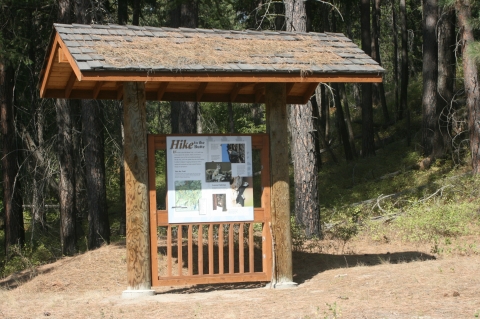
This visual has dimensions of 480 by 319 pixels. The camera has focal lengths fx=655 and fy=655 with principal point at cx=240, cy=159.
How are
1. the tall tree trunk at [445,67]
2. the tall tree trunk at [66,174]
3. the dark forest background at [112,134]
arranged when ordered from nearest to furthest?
1. the dark forest background at [112,134]
2. the tall tree trunk at [66,174]
3. the tall tree trunk at [445,67]

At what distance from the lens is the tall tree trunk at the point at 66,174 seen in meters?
17.0

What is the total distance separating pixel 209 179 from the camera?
31.4ft

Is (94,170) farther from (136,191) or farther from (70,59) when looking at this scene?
(70,59)

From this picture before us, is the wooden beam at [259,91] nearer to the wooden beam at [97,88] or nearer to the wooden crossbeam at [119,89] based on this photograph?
the wooden crossbeam at [119,89]

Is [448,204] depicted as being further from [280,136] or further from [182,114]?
[280,136]

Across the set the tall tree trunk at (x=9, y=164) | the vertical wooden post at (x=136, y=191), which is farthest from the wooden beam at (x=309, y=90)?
the tall tree trunk at (x=9, y=164)

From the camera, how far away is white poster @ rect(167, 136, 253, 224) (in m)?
9.44

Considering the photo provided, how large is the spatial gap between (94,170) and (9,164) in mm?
4015

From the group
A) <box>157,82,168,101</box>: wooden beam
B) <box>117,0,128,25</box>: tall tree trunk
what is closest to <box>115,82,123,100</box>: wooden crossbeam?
<box>157,82,168,101</box>: wooden beam

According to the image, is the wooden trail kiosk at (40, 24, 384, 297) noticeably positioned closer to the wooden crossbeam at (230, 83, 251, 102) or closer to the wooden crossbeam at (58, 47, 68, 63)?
the wooden crossbeam at (58, 47, 68, 63)

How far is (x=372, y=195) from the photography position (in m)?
21.9

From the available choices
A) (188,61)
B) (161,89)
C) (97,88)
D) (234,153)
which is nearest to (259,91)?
(161,89)

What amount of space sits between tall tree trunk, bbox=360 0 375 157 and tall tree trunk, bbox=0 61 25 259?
14.5 metres

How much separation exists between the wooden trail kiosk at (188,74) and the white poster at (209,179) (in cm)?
24
